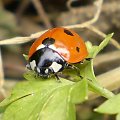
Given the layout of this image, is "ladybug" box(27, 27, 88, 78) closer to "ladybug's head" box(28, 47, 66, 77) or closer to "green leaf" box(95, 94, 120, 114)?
"ladybug's head" box(28, 47, 66, 77)

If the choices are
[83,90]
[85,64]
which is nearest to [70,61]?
[85,64]

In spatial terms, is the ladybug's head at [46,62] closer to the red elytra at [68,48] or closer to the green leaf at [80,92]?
the red elytra at [68,48]

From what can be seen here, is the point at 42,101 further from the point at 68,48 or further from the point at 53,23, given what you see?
the point at 53,23

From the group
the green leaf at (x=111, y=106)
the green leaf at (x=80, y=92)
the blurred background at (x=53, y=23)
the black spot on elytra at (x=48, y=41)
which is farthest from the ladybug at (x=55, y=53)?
the blurred background at (x=53, y=23)

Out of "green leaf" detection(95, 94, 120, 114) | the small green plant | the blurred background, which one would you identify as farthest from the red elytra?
the blurred background

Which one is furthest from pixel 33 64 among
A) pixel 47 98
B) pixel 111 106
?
pixel 111 106
